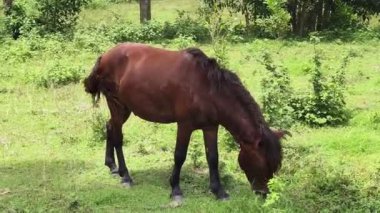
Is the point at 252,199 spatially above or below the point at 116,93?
below

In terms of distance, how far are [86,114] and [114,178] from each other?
2.89 metres

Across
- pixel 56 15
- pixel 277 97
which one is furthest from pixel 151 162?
pixel 56 15

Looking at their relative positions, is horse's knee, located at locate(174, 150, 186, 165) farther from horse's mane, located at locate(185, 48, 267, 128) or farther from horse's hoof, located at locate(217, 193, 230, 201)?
horse's mane, located at locate(185, 48, 267, 128)

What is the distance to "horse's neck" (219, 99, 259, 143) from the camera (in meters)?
6.28

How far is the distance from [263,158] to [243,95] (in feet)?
2.43

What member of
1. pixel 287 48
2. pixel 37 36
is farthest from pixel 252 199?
pixel 37 36

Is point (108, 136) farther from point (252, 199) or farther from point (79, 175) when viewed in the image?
point (252, 199)

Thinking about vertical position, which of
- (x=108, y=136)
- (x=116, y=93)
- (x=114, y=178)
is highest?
(x=116, y=93)

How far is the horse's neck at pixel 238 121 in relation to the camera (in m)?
6.28

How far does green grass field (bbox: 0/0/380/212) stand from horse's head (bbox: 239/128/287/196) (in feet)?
0.45

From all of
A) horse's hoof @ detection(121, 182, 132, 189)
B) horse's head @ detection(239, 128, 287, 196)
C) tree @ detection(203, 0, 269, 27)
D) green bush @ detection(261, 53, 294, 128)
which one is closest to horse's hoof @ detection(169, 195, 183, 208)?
horse's hoof @ detection(121, 182, 132, 189)

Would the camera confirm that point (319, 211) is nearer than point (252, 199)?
Yes

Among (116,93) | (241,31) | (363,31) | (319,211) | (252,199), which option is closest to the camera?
(319,211)

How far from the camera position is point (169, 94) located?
6.67 metres
